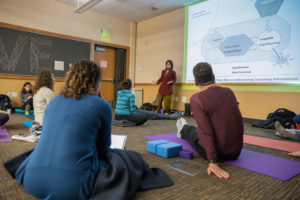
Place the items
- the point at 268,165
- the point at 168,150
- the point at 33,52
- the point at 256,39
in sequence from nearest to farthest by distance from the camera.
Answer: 1. the point at 268,165
2. the point at 168,150
3. the point at 256,39
4. the point at 33,52

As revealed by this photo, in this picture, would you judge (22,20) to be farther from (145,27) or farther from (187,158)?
(187,158)

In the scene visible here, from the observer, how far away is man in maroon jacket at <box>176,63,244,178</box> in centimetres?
152

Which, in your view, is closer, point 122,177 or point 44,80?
point 122,177

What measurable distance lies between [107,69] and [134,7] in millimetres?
2015

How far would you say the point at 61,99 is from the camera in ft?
3.55

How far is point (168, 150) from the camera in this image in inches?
75.4

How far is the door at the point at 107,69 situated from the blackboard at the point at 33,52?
2.40 feet

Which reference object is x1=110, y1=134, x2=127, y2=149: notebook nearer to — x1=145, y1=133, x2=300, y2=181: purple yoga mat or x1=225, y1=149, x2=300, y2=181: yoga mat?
x1=145, y1=133, x2=300, y2=181: purple yoga mat

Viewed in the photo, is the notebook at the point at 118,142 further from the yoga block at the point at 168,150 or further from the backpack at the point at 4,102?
the backpack at the point at 4,102

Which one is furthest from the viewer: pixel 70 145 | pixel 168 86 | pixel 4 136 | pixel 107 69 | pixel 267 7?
pixel 107 69

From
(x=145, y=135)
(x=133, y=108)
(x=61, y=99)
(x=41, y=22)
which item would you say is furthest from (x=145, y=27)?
(x=61, y=99)

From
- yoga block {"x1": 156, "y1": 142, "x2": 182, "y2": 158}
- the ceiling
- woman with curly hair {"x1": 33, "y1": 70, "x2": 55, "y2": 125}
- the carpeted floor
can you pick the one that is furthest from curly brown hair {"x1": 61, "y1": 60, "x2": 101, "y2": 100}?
the ceiling

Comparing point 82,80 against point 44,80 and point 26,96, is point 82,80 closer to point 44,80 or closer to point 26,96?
point 44,80

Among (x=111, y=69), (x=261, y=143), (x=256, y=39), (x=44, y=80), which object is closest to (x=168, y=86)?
(x=256, y=39)
